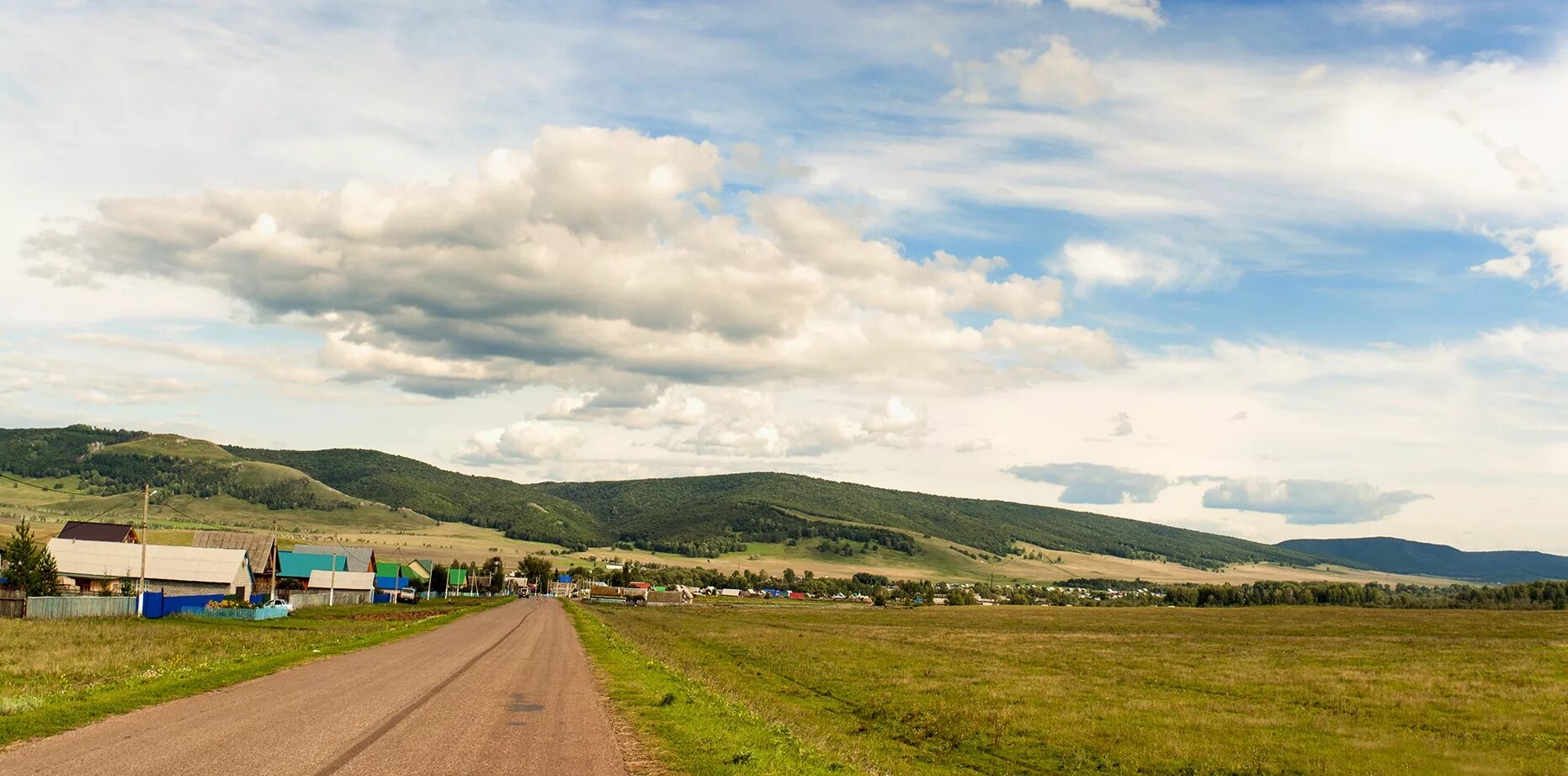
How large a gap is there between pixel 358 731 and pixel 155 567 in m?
89.4

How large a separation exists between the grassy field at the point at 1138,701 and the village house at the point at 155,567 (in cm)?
4862

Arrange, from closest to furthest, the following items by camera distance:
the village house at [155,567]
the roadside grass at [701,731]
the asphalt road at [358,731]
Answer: the asphalt road at [358,731] → the roadside grass at [701,731] → the village house at [155,567]

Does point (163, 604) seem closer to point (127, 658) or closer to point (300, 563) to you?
point (127, 658)

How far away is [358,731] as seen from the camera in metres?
19.8

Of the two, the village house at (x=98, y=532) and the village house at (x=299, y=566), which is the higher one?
the village house at (x=98, y=532)

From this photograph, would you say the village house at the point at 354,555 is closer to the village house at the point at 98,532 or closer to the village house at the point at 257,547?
the village house at the point at 257,547

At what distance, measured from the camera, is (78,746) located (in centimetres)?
1714

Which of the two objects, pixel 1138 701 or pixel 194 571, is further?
pixel 194 571

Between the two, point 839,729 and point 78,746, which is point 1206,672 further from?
point 78,746

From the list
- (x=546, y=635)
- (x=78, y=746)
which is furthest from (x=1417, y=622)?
(x=78, y=746)

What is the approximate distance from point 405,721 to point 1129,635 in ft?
241

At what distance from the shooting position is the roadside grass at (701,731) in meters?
18.8

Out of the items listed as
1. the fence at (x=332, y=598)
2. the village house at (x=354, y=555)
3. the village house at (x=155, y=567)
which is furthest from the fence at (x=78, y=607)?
the village house at (x=354, y=555)

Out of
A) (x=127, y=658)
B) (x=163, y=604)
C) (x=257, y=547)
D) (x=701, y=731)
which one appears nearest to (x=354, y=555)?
(x=257, y=547)
